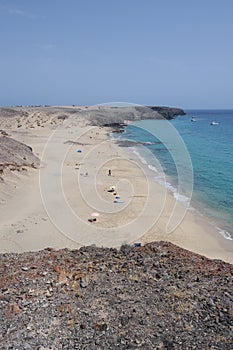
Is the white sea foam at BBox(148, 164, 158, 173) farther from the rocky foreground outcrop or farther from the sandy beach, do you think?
the rocky foreground outcrop

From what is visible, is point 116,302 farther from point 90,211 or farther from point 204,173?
point 204,173

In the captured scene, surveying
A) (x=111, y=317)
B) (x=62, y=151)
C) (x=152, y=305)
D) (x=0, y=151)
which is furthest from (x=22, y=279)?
(x=62, y=151)

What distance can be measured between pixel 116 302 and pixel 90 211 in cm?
1204

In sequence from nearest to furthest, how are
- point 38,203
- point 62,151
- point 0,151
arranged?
point 38,203 → point 0,151 → point 62,151

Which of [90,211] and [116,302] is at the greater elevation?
[116,302]

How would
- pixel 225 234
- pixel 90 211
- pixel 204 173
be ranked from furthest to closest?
pixel 204 173, pixel 90 211, pixel 225 234

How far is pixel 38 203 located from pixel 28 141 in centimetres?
2592

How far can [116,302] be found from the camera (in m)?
7.78

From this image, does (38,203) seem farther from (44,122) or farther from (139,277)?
(44,122)

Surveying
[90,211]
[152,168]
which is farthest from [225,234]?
[152,168]

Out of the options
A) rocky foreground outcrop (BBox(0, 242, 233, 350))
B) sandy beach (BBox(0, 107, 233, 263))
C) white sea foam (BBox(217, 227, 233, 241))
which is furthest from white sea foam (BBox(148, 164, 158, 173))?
rocky foreground outcrop (BBox(0, 242, 233, 350))

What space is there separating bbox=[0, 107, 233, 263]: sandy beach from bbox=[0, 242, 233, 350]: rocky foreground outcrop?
5.34 m

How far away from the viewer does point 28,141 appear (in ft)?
145

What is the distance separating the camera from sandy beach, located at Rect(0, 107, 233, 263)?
15.7 metres
